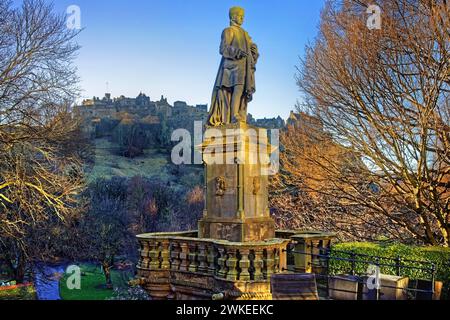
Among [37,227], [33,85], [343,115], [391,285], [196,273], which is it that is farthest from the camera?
[37,227]

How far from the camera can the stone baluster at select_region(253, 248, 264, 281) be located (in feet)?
28.6

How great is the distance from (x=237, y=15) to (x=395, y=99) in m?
5.33

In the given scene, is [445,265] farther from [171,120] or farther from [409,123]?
[171,120]

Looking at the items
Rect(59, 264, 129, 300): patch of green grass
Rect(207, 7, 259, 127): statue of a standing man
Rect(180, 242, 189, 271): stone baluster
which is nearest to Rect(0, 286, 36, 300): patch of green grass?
Rect(59, 264, 129, 300): patch of green grass

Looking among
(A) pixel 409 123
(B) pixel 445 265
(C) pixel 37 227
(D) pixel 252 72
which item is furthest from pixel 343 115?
(C) pixel 37 227

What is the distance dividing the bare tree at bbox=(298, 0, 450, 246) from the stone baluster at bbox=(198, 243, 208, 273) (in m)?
6.67

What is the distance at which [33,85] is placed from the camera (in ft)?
51.6

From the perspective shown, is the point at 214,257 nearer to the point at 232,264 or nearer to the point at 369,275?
the point at 232,264

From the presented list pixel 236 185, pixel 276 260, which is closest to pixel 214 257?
pixel 276 260

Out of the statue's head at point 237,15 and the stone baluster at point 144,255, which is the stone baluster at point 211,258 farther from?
the statue's head at point 237,15

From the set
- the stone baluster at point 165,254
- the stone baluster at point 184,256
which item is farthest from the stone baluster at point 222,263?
the stone baluster at point 165,254

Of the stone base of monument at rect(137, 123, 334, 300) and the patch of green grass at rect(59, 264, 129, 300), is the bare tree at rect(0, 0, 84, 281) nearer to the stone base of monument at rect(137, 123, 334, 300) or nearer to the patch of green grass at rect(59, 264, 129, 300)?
the stone base of monument at rect(137, 123, 334, 300)

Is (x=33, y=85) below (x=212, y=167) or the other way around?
the other way around
